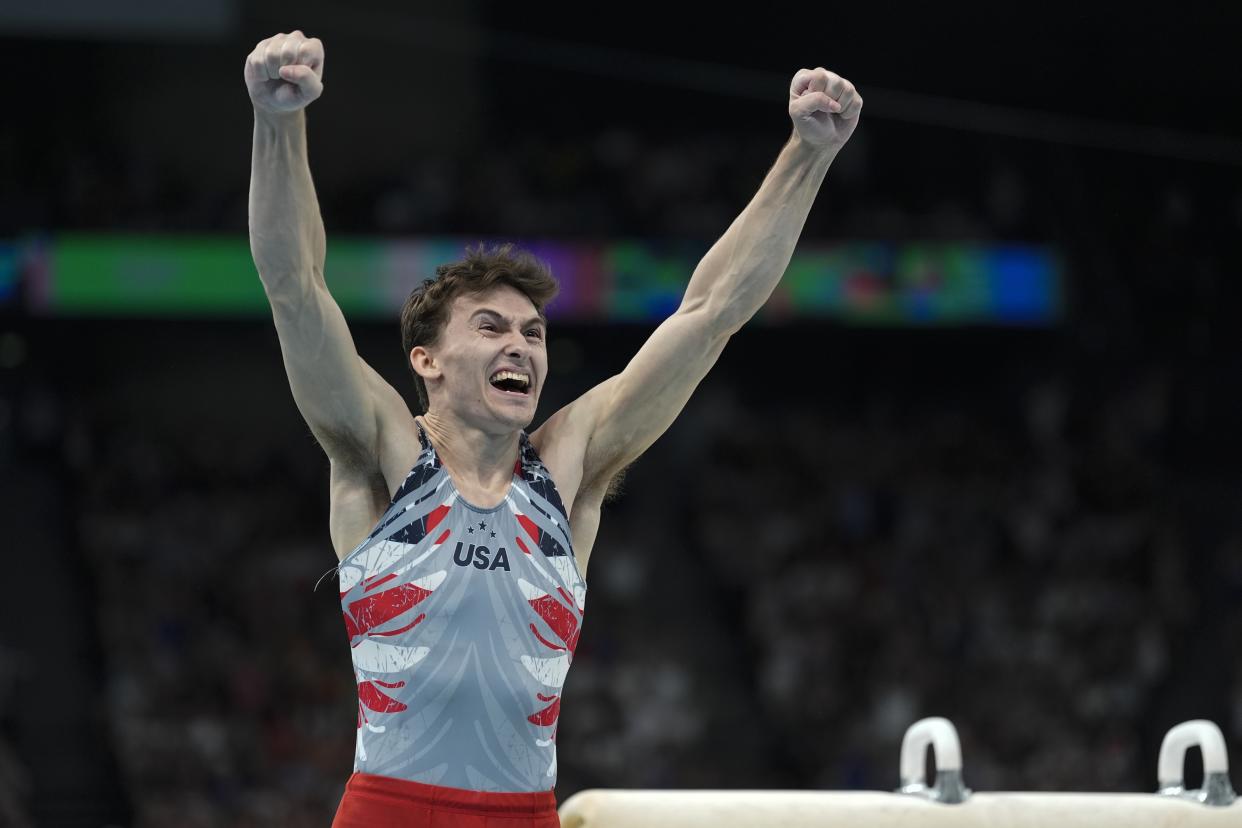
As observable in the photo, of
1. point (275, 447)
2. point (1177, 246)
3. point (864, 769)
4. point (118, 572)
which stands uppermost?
point (1177, 246)

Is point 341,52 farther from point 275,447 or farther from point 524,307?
point 524,307

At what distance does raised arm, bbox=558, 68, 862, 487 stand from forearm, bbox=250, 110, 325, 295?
0.82 m

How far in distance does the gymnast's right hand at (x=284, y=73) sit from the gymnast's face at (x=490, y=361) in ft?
2.20

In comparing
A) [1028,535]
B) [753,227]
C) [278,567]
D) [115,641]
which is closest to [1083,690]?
[1028,535]

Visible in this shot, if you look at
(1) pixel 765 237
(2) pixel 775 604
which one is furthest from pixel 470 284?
(2) pixel 775 604

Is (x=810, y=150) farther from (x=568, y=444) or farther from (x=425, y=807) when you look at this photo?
(x=425, y=807)

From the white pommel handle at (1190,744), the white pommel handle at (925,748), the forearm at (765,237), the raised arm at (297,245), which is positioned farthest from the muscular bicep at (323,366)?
the white pommel handle at (1190,744)

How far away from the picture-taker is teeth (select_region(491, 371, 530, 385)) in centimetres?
339

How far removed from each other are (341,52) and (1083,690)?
977 centimetres

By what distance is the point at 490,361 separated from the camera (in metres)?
3.39

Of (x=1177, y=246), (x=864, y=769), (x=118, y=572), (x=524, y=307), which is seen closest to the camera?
(x=524, y=307)

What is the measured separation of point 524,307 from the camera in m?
3.50

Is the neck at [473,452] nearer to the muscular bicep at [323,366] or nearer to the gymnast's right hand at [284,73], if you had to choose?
the muscular bicep at [323,366]

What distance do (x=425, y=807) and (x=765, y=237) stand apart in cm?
152
